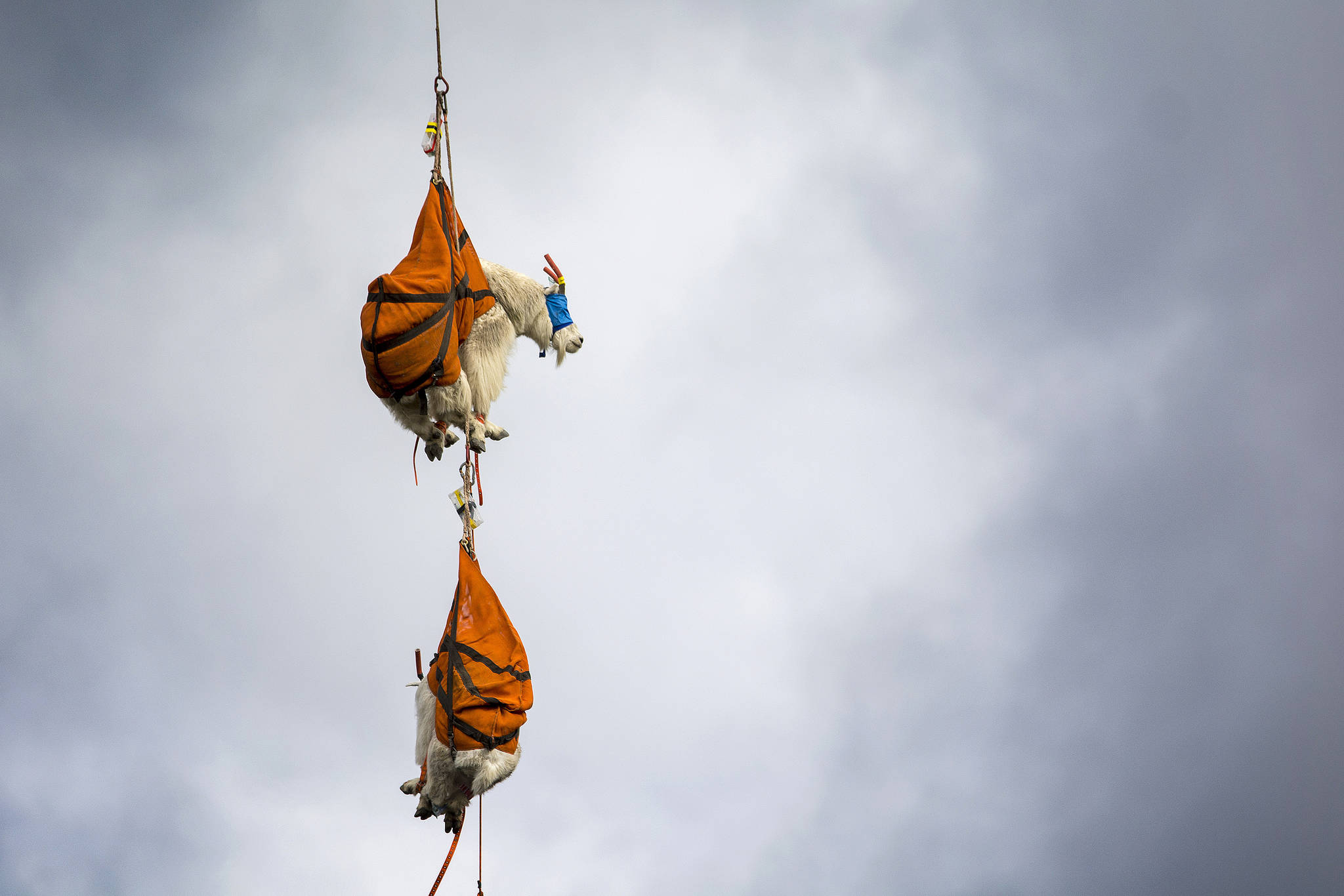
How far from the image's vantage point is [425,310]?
42.8 ft

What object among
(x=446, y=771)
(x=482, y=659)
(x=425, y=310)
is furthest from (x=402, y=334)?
(x=446, y=771)

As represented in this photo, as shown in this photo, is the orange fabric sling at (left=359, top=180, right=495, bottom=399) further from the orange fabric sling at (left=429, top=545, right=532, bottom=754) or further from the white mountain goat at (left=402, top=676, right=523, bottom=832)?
the white mountain goat at (left=402, top=676, right=523, bottom=832)

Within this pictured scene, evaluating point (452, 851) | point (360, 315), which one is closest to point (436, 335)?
point (360, 315)

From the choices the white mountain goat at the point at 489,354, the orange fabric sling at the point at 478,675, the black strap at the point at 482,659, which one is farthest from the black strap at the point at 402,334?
the black strap at the point at 482,659

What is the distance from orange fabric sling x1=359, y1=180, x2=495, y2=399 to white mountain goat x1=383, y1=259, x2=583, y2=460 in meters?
0.31

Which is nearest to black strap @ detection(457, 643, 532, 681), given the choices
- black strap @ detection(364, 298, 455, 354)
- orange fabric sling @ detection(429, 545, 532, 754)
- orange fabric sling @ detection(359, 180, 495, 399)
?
orange fabric sling @ detection(429, 545, 532, 754)

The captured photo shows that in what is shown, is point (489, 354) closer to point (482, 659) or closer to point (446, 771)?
point (482, 659)

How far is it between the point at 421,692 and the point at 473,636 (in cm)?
114

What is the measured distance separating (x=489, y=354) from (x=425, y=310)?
1607 mm

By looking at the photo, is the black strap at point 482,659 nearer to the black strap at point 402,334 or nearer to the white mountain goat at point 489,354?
the white mountain goat at point 489,354

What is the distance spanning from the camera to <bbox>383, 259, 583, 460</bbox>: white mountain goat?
13828 millimetres

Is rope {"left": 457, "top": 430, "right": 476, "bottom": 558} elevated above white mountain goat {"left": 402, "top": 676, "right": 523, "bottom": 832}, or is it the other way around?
rope {"left": 457, "top": 430, "right": 476, "bottom": 558}

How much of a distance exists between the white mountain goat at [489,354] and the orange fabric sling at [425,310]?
310 mm

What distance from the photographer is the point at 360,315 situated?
12.8 meters
